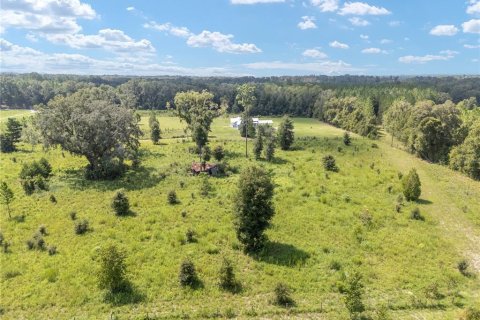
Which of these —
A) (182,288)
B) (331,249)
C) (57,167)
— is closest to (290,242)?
(331,249)

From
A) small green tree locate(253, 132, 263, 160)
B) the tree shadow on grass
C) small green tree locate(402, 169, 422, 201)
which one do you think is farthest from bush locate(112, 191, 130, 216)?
small green tree locate(402, 169, 422, 201)

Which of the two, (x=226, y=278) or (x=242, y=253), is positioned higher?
(x=226, y=278)

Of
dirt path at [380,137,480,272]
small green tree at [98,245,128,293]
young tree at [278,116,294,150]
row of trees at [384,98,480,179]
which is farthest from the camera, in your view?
young tree at [278,116,294,150]

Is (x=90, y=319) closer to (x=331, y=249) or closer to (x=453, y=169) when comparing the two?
(x=331, y=249)

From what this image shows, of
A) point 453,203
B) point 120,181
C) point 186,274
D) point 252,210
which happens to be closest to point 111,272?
point 186,274

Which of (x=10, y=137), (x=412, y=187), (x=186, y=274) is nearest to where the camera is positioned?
(x=186, y=274)

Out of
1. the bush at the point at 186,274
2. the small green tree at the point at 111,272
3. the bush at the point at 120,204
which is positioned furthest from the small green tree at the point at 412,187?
the small green tree at the point at 111,272

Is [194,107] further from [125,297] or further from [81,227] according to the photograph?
[125,297]

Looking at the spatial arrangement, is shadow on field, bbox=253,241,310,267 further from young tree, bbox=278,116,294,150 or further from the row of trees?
young tree, bbox=278,116,294,150
